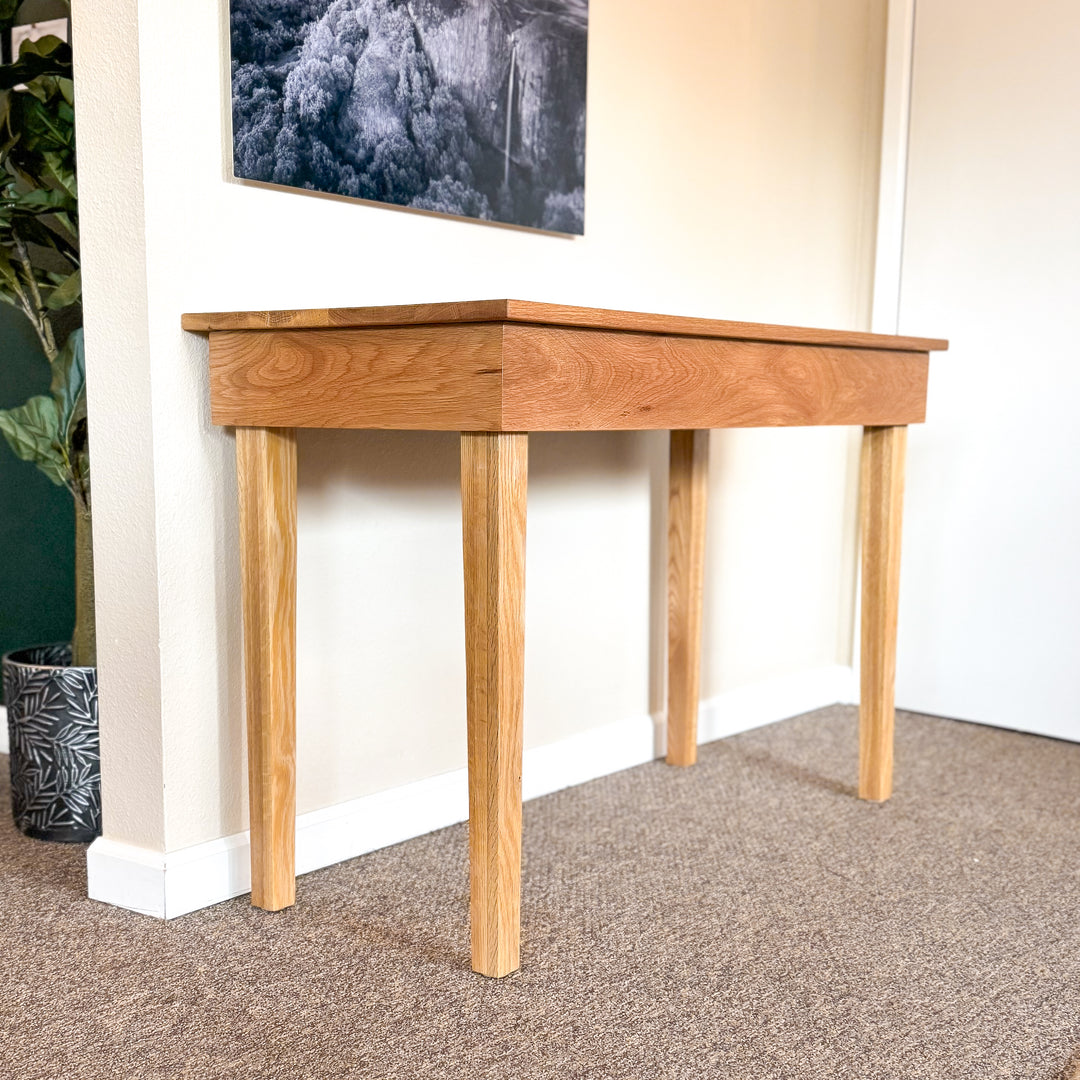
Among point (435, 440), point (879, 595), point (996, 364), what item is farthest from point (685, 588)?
point (996, 364)

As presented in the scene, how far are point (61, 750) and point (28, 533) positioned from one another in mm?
603

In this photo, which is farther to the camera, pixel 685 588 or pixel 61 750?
pixel 685 588

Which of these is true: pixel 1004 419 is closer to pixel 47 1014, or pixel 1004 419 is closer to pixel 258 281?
pixel 258 281

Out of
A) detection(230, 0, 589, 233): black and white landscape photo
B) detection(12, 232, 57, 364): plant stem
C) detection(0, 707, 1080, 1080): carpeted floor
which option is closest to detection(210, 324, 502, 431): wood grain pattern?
detection(230, 0, 589, 233): black and white landscape photo

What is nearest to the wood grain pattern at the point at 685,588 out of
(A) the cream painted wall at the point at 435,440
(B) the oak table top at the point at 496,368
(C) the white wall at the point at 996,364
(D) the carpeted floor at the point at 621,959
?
(A) the cream painted wall at the point at 435,440

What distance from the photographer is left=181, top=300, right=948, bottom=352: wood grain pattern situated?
4.21 ft

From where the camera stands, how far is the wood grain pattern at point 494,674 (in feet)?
4.43

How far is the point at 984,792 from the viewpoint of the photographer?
85.9 inches

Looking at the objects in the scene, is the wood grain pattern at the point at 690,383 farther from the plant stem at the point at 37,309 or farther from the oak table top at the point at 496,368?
the plant stem at the point at 37,309

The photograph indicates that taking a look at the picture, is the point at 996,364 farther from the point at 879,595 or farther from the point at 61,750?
the point at 61,750

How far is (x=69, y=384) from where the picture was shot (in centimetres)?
180

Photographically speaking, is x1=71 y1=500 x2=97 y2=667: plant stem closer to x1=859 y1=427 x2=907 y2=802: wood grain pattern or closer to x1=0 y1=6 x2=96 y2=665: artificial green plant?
x1=0 y1=6 x2=96 y2=665: artificial green plant

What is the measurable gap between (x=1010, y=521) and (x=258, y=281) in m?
1.69

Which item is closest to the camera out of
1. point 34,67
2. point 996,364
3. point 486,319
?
point 486,319
